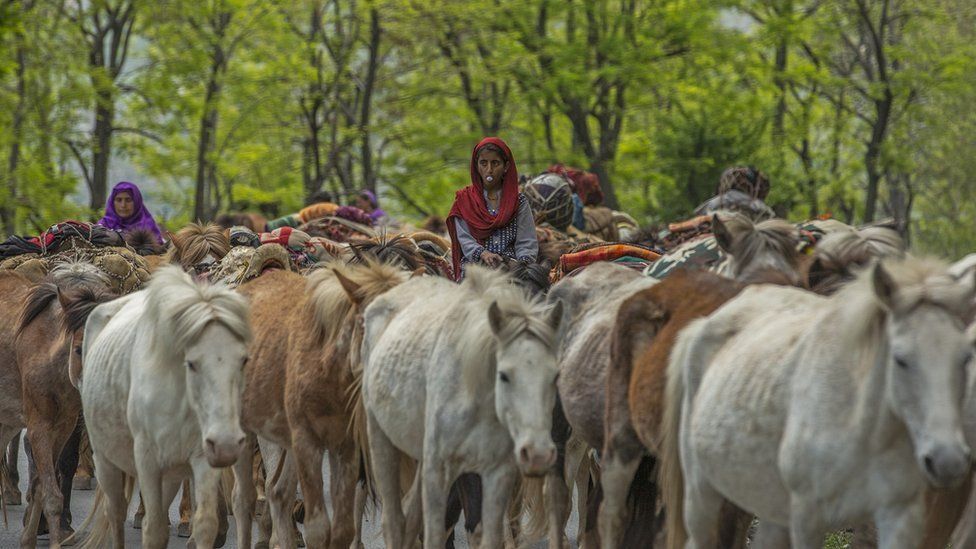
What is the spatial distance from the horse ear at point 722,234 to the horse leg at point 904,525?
2.59m

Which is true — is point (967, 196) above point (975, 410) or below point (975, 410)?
below

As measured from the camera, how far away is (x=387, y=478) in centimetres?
854

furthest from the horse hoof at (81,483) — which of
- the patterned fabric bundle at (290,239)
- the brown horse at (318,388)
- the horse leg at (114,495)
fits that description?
the horse leg at (114,495)

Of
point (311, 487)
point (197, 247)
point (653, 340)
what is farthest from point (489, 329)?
point (197, 247)

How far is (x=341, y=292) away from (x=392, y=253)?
136cm

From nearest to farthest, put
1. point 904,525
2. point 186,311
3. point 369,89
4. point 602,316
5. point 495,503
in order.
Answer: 1. point 904,525
2. point 495,503
3. point 186,311
4. point 602,316
5. point 369,89

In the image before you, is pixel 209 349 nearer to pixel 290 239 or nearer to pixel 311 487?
pixel 311 487

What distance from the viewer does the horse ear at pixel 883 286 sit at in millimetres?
5305

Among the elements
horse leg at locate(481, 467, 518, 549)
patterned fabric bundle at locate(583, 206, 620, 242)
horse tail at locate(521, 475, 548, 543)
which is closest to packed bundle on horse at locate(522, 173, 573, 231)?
patterned fabric bundle at locate(583, 206, 620, 242)

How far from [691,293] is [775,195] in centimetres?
2120

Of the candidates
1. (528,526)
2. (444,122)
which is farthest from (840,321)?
(444,122)

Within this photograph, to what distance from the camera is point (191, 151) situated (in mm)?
40406

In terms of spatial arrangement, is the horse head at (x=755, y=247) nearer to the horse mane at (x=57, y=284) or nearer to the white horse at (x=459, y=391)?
the white horse at (x=459, y=391)

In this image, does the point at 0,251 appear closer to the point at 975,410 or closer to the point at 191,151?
the point at 975,410
